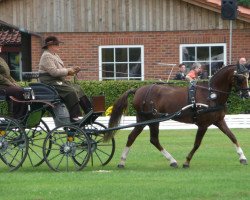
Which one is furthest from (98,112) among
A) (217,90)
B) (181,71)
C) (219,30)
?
(219,30)

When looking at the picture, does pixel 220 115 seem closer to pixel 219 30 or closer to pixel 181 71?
pixel 181 71

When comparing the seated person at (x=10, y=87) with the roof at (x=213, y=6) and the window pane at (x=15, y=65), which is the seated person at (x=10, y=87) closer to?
the roof at (x=213, y=6)

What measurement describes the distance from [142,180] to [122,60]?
16.5 m

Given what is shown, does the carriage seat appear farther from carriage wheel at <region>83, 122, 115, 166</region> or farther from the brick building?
the brick building

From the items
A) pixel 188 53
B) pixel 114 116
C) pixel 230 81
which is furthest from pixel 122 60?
pixel 230 81

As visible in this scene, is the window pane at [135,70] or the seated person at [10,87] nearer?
the seated person at [10,87]

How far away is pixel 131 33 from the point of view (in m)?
29.1

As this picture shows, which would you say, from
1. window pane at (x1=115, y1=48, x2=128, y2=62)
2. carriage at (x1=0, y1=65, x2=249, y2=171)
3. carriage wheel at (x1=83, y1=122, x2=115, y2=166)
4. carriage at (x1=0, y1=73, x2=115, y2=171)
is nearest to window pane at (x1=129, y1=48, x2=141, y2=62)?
window pane at (x1=115, y1=48, x2=128, y2=62)

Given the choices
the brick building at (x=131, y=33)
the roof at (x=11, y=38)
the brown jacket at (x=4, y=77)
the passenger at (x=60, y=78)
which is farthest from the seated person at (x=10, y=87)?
the roof at (x=11, y=38)

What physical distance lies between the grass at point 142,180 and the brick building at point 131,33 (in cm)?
1159

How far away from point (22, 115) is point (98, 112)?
120cm

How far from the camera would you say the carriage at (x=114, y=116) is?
47.2ft

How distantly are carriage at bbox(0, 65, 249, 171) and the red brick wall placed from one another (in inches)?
528

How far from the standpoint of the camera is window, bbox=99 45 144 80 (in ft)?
95.8
